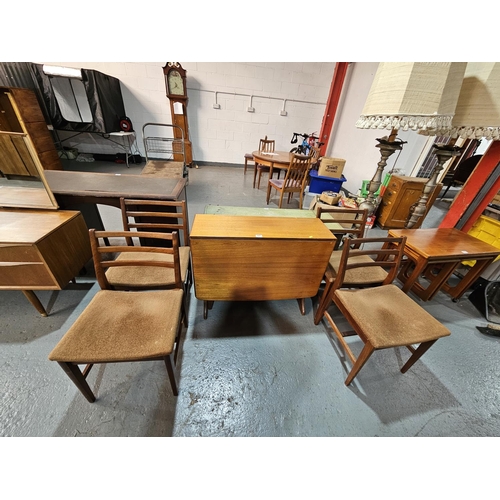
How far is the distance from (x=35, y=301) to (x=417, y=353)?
260 centimetres

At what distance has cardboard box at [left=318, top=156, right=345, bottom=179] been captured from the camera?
346 cm

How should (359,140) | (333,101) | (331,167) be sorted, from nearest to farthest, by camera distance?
(331,167)
(359,140)
(333,101)

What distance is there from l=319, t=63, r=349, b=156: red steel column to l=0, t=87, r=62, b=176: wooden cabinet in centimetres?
576

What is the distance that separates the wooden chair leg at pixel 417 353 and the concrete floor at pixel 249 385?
7 centimetres

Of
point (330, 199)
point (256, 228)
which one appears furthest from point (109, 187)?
point (330, 199)

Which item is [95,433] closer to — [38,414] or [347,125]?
[38,414]

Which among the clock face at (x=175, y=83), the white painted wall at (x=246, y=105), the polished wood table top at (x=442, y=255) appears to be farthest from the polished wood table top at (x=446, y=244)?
the clock face at (x=175, y=83)

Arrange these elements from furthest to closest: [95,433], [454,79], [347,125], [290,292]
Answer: [347,125] → [290,292] → [454,79] → [95,433]

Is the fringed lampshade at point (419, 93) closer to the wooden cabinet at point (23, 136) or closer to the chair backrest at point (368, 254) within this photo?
→ the chair backrest at point (368, 254)

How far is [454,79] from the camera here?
1140mm

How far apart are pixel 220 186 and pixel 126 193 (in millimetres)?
2832

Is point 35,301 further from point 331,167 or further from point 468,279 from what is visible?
point 331,167

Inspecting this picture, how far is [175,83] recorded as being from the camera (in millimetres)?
4348

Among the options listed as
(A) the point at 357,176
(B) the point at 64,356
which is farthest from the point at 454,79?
(A) the point at 357,176
